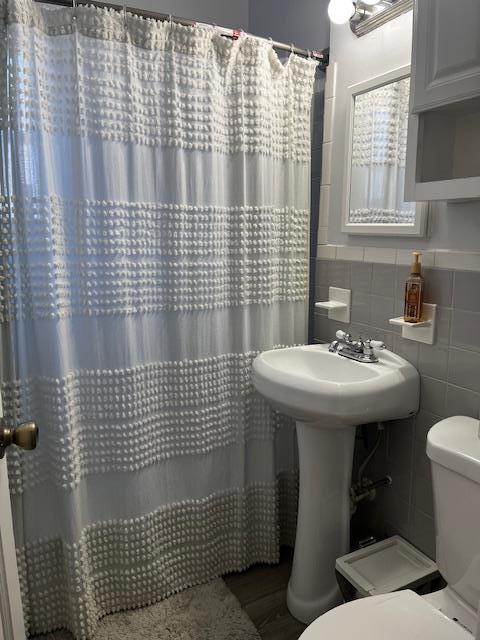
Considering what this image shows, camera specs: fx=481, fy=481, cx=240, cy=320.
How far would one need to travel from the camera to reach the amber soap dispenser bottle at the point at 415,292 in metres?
1.51

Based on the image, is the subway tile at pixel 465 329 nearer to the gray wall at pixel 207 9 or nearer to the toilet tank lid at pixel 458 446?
the toilet tank lid at pixel 458 446

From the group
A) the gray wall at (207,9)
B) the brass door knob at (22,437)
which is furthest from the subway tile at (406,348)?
the gray wall at (207,9)

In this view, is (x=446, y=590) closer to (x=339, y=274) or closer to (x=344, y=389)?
(x=344, y=389)

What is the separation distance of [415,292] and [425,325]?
11 cm

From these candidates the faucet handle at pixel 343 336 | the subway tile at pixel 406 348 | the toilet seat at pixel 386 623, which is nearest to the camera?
the toilet seat at pixel 386 623

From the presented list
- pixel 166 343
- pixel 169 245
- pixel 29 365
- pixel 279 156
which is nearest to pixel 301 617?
pixel 166 343

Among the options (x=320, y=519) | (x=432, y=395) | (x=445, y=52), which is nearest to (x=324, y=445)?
(x=320, y=519)

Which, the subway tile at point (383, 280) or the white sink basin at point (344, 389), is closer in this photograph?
the white sink basin at point (344, 389)

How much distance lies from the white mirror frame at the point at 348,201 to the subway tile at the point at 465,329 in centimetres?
29

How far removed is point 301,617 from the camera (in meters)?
1.67

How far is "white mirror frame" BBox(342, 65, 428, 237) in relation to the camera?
1.53 m

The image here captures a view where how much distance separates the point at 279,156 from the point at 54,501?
1420mm

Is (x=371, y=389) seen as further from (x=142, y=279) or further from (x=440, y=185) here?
(x=142, y=279)

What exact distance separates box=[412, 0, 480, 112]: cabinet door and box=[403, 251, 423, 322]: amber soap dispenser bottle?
0.47 meters
